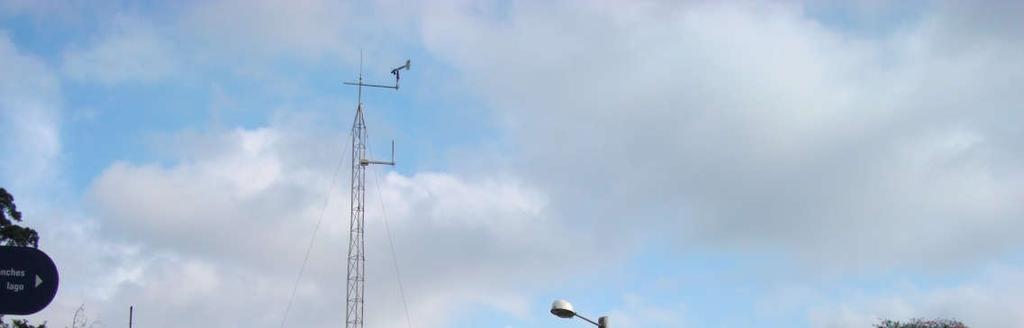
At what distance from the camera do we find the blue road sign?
6.71 m

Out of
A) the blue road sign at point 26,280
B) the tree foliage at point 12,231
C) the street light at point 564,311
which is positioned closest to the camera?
the blue road sign at point 26,280

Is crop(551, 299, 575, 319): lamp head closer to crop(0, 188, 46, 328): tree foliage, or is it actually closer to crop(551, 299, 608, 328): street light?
crop(551, 299, 608, 328): street light

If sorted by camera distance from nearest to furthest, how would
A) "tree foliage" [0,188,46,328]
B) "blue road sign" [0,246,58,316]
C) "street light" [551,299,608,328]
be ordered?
"blue road sign" [0,246,58,316], "street light" [551,299,608,328], "tree foliage" [0,188,46,328]

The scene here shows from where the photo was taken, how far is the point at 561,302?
58.9ft

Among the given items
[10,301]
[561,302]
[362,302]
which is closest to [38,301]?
[10,301]

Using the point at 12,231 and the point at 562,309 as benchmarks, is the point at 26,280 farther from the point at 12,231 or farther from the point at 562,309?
the point at 12,231

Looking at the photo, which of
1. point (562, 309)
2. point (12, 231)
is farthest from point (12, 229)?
point (562, 309)

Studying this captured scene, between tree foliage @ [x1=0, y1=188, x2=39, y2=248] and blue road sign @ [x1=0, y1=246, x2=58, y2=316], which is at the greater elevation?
tree foliage @ [x1=0, y1=188, x2=39, y2=248]

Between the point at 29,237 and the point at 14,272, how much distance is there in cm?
3494

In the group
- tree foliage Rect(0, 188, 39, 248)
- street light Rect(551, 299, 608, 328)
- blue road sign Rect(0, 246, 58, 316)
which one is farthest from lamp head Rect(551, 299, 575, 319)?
tree foliage Rect(0, 188, 39, 248)

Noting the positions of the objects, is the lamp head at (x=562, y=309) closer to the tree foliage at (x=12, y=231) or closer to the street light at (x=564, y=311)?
the street light at (x=564, y=311)

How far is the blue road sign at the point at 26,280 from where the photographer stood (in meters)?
6.71

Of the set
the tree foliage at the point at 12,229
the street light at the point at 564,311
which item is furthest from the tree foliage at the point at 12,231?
the street light at the point at 564,311

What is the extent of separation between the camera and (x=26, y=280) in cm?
676
